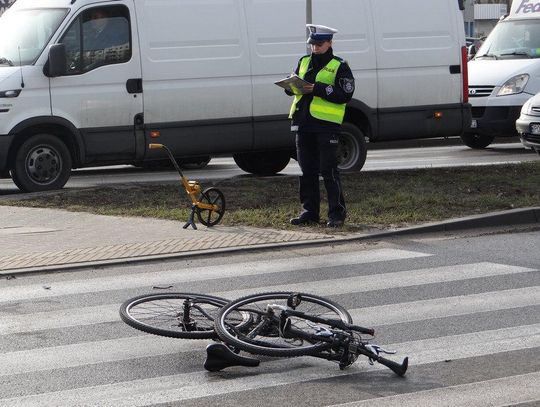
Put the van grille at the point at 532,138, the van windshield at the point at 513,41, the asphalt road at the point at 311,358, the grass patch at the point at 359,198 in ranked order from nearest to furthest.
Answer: the asphalt road at the point at 311,358 < the grass patch at the point at 359,198 < the van grille at the point at 532,138 < the van windshield at the point at 513,41

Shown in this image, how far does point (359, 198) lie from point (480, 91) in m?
7.62

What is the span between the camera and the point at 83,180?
17219 millimetres

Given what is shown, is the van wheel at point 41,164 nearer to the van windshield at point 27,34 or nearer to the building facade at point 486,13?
the van windshield at point 27,34

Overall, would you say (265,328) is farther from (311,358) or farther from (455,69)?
(455,69)

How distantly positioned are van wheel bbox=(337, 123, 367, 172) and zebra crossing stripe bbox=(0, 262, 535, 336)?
6.62 meters

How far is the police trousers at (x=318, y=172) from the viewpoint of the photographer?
11977 millimetres

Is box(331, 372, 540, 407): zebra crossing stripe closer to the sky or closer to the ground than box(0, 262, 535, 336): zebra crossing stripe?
closer to the sky

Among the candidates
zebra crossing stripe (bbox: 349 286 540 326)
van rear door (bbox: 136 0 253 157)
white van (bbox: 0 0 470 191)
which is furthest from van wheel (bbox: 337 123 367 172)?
zebra crossing stripe (bbox: 349 286 540 326)

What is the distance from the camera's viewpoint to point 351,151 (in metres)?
16.9

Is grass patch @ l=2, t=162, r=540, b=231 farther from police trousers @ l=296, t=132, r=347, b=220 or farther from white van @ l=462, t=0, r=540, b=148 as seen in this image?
white van @ l=462, t=0, r=540, b=148

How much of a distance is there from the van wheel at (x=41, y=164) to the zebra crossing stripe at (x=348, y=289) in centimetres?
626

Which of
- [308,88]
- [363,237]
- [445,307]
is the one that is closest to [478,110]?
[308,88]

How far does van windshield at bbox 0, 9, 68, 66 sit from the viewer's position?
14.9 m

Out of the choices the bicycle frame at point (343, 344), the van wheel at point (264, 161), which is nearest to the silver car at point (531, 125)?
the van wheel at point (264, 161)
